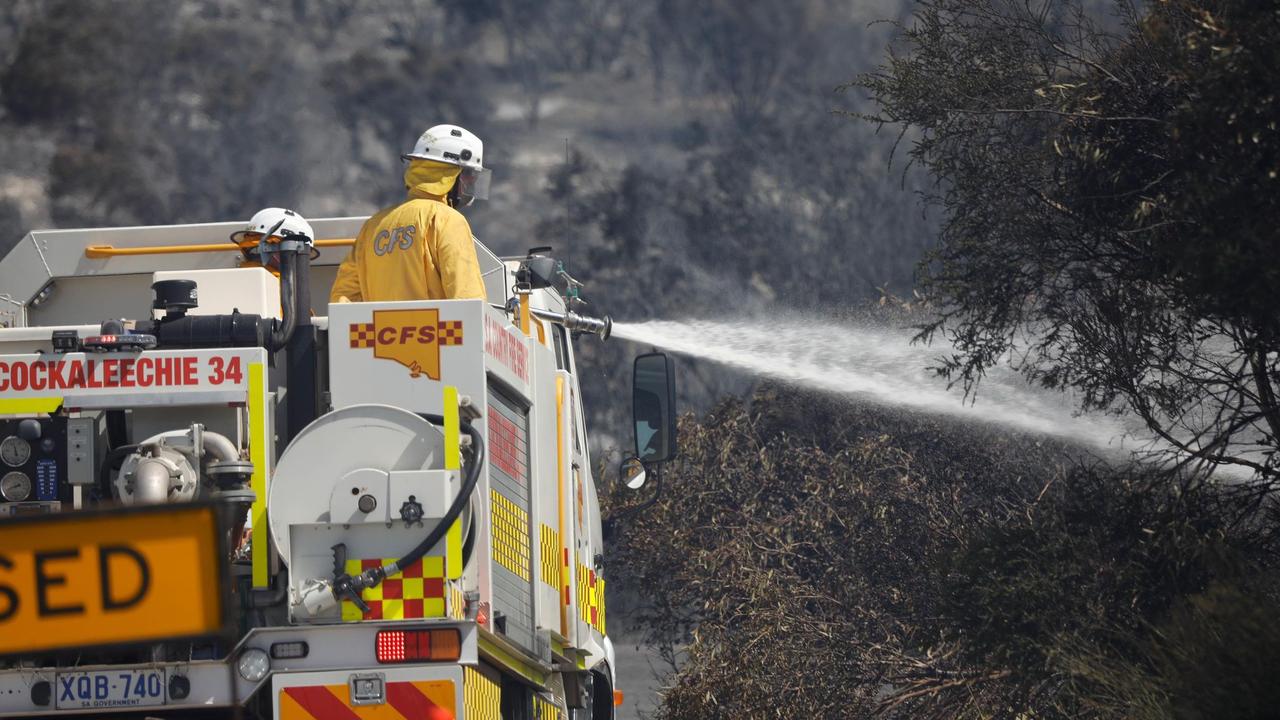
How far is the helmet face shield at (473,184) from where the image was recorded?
7648mm

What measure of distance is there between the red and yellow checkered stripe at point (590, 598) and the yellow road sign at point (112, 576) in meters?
4.56

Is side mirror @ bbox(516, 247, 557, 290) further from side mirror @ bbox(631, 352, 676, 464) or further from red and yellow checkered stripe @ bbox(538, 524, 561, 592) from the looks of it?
side mirror @ bbox(631, 352, 676, 464)

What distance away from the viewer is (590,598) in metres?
8.24

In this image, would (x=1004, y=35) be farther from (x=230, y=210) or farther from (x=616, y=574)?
(x=230, y=210)

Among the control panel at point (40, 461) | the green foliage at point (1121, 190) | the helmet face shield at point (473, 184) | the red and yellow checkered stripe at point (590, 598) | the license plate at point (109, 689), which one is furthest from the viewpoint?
the green foliage at point (1121, 190)

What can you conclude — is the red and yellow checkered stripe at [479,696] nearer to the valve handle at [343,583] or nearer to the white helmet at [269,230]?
the valve handle at [343,583]

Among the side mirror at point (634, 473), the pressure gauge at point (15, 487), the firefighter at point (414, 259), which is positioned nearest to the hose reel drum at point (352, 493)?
the pressure gauge at point (15, 487)

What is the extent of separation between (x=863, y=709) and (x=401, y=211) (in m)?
7.78

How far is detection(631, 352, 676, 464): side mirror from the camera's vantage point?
866cm

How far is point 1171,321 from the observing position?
9.68 metres

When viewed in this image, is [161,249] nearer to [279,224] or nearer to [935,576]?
[279,224]

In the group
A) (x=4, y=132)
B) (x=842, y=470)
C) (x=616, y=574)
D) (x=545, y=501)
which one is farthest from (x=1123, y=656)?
(x=4, y=132)

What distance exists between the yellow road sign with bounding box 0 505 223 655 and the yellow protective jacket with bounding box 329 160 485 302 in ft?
12.2

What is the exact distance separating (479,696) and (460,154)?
2.47 m
